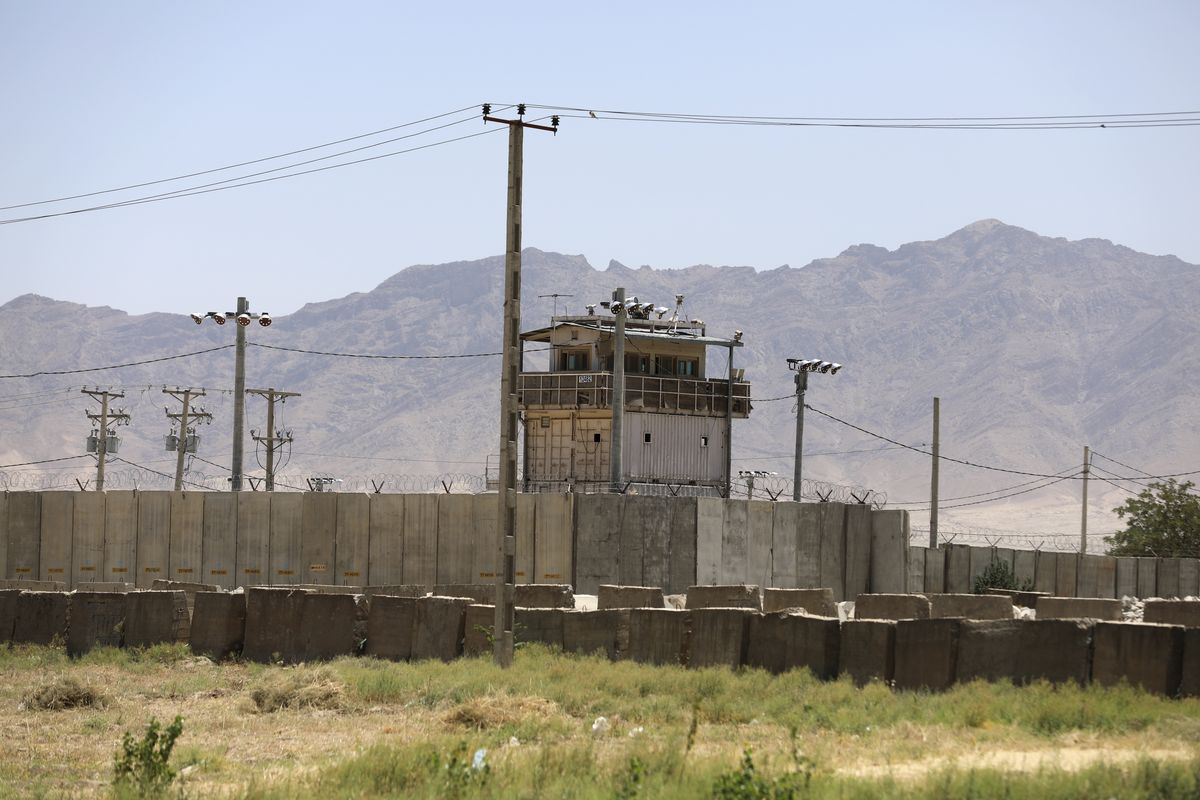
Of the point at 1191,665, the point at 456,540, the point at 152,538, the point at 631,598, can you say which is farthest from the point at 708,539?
the point at 1191,665

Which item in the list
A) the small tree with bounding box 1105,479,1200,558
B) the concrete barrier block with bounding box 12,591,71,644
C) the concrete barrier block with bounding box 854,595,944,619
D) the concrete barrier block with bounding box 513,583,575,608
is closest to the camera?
the concrete barrier block with bounding box 854,595,944,619

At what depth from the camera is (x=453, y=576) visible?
1358 inches

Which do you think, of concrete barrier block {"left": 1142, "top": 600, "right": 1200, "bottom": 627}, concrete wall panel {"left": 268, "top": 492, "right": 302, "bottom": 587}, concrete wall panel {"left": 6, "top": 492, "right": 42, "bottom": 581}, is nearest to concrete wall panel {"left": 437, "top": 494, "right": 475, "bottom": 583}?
concrete wall panel {"left": 268, "top": 492, "right": 302, "bottom": 587}

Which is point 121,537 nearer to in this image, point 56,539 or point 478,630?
point 56,539

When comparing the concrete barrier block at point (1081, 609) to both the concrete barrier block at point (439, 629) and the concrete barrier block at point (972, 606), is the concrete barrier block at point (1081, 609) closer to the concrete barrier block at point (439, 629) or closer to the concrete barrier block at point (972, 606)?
the concrete barrier block at point (972, 606)

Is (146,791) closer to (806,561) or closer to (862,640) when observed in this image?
(862,640)

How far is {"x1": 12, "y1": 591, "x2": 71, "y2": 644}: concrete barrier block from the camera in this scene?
22828mm

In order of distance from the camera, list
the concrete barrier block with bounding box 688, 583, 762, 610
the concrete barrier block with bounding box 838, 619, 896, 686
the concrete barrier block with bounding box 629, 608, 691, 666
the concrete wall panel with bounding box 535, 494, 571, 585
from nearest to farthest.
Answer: the concrete barrier block with bounding box 838, 619, 896, 686
the concrete barrier block with bounding box 629, 608, 691, 666
the concrete barrier block with bounding box 688, 583, 762, 610
the concrete wall panel with bounding box 535, 494, 571, 585

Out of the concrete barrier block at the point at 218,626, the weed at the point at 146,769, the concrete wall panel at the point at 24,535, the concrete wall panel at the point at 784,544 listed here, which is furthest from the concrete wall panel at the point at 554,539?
the weed at the point at 146,769

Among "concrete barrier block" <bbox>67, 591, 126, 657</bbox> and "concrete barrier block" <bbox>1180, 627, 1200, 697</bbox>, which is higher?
"concrete barrier block" <bbox>1180, 627, 1200, 697</bbox>

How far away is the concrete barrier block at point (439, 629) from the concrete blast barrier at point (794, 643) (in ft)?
14.8

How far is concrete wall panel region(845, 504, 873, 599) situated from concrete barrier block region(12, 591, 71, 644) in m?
22.3

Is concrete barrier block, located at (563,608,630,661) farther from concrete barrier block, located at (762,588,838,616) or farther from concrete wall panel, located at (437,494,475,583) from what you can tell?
concrete wall panel, located at (437,494,475,583)

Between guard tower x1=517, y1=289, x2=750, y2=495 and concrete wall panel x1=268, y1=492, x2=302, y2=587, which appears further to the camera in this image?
guard tower x1=517, y1=289, x2=750, y2=495
